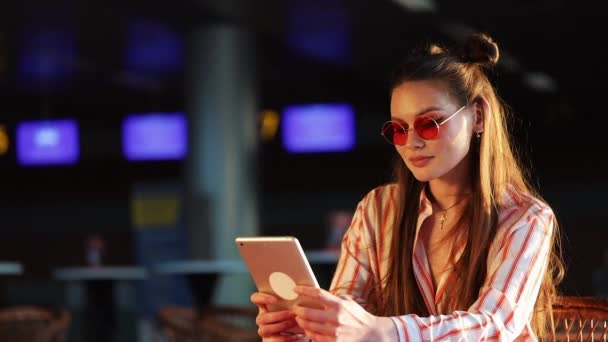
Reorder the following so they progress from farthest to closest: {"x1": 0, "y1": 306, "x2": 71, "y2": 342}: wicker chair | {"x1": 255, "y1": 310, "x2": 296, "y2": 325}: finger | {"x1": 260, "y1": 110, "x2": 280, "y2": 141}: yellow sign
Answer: {"x1": 260, "y1": 110, "x2": 280, "y2": 141}: yellow sign → {"x1": 0, "y1": 306, "x2": 71, "y2": 342}: wicker chair → {"x1": 255, "y1": 310, "x2": 296, "y2": 325}: finger

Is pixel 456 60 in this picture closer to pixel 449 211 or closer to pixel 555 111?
pixel 449 211

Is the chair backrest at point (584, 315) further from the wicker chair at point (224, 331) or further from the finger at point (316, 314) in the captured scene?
the wicker chair at point (224, 331)

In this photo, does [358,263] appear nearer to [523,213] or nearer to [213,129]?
[523,213]

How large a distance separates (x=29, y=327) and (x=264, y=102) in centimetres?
1010

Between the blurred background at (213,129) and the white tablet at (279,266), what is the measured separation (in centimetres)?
483

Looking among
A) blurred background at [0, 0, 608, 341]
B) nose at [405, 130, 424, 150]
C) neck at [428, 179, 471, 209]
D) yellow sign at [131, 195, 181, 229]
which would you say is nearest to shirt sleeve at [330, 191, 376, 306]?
neck at [428, 179, 471, 209]

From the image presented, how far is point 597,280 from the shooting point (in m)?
12.5

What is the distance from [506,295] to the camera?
1.72 meters

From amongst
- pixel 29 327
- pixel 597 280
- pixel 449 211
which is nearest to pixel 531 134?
pixel 597 280

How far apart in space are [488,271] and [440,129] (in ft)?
0.87

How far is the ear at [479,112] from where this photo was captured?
75.2 inches

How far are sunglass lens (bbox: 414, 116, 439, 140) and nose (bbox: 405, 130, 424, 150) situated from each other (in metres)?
0.01

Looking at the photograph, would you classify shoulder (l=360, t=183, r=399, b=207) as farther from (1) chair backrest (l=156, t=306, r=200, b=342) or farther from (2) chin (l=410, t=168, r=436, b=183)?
(1) chair backrest (l=156, t=306, r=200, b=342)

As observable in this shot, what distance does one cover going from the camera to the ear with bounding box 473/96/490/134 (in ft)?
6.27
